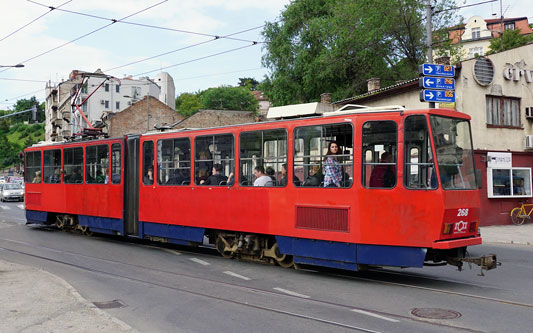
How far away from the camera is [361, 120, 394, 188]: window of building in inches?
350

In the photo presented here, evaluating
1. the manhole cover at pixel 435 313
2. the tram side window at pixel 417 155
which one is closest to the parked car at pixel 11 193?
the tram side window at pixel 417 155

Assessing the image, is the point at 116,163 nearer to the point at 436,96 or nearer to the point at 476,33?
the point at 436,96

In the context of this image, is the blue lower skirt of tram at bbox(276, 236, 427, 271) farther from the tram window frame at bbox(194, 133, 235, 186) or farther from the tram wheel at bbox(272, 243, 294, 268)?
the tram window frame at bbox(194, 133, 235, 186)

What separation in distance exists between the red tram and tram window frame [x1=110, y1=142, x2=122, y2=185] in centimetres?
69

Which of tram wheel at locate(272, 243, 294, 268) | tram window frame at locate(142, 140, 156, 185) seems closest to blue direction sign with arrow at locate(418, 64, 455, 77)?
tram wheel at locate(272, 243, 294, 268)

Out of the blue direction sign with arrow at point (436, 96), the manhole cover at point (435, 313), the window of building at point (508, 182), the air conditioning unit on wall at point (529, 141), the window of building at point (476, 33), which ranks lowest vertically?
the manhole cover at point (435, 313)

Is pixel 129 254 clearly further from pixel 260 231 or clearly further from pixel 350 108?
pixel 350 108

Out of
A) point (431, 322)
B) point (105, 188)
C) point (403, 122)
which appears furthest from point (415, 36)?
point (431, 322)

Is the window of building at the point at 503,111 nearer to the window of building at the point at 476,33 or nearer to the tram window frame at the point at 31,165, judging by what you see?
the tram window frame at the point at 31,165

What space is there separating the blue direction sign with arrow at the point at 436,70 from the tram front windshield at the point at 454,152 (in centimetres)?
649

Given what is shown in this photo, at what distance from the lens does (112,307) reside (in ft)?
24.3

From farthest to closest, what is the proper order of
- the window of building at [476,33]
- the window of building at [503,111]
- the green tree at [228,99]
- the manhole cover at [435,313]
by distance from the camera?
the green tree at [228,99] < the window of building at [476,33] < the window of building at [503,111] < the manhole cover at [435,313]

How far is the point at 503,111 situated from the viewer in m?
22.5

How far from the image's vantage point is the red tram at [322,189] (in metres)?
8.70
